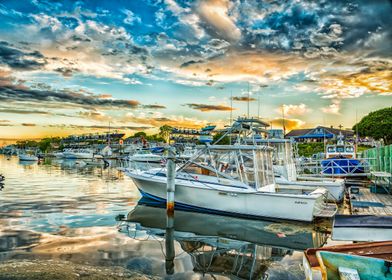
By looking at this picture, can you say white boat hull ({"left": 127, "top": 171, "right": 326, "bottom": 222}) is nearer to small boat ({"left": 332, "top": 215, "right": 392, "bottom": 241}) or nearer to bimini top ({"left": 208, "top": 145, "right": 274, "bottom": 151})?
bimini top ({"left": 208, "top": 145, "right": 274, "bottom": 151})

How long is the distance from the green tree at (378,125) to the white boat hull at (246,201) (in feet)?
145

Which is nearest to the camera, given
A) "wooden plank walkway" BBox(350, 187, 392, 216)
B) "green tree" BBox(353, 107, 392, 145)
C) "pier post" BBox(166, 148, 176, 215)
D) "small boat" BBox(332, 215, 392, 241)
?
"small boat" BBox(332, 215, 392, 241)

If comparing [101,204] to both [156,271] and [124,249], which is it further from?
[156,271]

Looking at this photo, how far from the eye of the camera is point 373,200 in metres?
14.7

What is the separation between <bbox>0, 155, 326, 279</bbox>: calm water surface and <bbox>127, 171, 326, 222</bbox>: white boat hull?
37cm

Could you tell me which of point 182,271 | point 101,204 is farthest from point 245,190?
point 101,204

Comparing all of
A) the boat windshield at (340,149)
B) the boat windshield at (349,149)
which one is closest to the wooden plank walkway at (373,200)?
the boat windshield at (349,149)

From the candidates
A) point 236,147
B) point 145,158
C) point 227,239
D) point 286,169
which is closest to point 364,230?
point 227,239

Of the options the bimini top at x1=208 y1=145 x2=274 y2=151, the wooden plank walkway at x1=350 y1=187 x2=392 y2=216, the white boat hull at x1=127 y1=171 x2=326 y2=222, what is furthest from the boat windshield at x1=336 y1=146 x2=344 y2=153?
the white boat hull at x1=127 y1=171 x2=326 y2=222

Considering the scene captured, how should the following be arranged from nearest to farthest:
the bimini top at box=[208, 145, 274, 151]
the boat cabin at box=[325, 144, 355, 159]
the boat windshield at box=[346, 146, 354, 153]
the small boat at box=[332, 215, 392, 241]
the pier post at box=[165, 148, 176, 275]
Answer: the small boat at box=[332, 215, 392, 241] < the pier post at box=[165, 148, 176, 275] < the bimini top at box=[208, 145, 274, 151] < the boat cabin at box=[325, 144, 355, 159] < the boat windshield at box=[346, 146, 354, 153]

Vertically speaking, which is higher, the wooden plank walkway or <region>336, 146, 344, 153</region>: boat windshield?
<region>336, 146, 344, 153</region>: boat windshield

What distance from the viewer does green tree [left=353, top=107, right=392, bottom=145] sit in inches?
2076

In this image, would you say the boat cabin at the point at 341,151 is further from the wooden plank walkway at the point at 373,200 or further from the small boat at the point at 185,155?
the small boat at the point at 185,155

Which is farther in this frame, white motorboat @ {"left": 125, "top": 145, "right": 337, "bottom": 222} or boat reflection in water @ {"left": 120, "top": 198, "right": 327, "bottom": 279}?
white motorboat @ {"left": 125, "top": 145, "right": 337, "bottom": 222}
